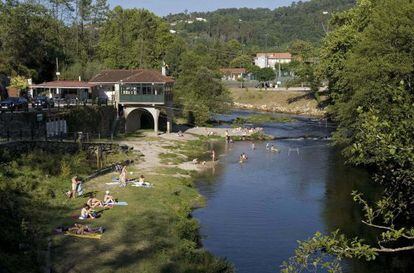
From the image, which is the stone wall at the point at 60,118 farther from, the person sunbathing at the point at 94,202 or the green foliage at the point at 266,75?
the green foliage at the point at 266,75

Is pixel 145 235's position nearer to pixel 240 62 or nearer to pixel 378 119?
pixel 378 119

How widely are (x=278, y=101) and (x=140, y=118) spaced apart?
50.8 m

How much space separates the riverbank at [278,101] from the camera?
108094mm

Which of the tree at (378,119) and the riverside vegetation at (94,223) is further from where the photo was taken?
the riverside vegetation at (94,223)

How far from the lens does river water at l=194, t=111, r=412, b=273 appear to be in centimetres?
2797

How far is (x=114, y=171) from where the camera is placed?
1735 inches

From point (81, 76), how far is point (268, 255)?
62090 mm

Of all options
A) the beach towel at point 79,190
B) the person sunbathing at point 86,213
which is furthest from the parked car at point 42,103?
the person sunbathing at point 86,213

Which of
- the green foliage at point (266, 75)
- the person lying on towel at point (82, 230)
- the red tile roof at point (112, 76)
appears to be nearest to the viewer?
the person lying on towel at point (82, 230)

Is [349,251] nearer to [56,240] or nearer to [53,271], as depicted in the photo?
[53,271]

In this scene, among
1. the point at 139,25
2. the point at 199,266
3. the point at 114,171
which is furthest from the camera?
the point at 139,25

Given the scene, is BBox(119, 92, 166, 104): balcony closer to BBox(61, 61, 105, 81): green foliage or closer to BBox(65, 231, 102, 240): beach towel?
BBox(61, 61, 105, 81): green foliage

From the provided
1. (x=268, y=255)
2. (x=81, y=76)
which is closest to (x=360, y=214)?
(x=268, y=255)

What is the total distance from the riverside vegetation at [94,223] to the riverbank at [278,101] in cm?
6913
